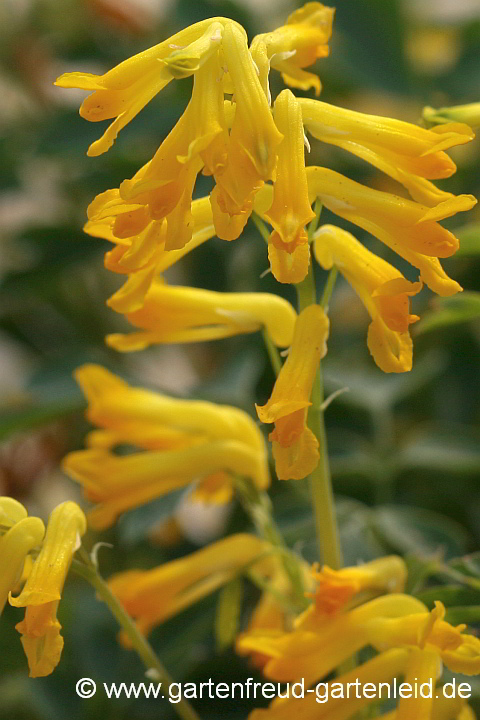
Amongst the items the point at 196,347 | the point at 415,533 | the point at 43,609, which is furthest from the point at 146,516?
the point at 196,347

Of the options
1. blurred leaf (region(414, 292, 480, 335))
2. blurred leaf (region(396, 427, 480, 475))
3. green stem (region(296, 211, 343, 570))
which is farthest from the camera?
blurred leaf (region(396, 427, 480, 475))

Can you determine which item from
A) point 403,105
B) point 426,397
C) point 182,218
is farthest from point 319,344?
point 403,105

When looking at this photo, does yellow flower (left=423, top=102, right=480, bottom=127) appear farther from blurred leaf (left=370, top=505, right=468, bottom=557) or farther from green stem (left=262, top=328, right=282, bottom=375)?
blurred leaf (left=370, top=505, right=468, bottom=557)

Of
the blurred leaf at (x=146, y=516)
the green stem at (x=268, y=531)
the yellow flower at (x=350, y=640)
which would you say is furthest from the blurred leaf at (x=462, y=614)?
the blurred leaf at (x=146, y=516)

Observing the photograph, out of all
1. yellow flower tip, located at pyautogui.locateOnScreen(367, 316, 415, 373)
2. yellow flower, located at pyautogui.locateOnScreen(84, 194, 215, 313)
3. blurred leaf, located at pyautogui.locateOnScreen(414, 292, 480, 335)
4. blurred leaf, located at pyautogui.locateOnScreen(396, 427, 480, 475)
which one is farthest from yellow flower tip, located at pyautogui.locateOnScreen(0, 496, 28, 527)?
blurred leaf, located at pyautogui.locateOnScreen(396, 427, 480, 475)

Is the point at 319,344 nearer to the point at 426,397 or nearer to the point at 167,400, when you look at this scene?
the point at 167,400
